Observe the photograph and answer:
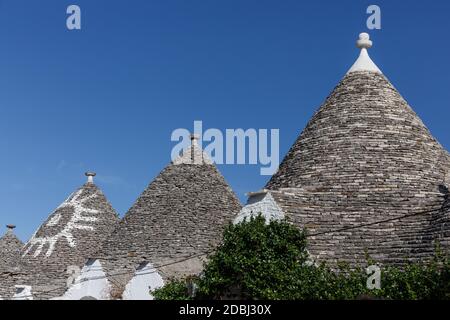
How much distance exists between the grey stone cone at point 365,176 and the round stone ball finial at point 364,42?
0.82 metres

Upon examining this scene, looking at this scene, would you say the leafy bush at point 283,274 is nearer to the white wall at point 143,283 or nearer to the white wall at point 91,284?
the white wall at point 143,283

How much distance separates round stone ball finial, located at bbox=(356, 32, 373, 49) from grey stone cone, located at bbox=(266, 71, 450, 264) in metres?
0.82

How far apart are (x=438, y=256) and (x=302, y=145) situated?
5478mm

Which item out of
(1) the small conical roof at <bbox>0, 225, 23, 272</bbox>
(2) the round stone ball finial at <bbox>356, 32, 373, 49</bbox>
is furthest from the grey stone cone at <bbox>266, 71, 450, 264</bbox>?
(1) the small conical roof at <bbox>0, 225, 23, 272</bbox>

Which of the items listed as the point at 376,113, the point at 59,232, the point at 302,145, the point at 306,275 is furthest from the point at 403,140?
the point at 59,232

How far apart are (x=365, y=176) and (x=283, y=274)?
3067 millimetres

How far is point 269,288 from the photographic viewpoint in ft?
42.9

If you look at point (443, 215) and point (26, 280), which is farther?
point (26, 280)

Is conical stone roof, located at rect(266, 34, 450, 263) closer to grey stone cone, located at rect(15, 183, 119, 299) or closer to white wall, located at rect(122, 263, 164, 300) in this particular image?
white wall, located at rect(122, 263, 164, 300)

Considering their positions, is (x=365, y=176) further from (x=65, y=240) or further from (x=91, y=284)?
(x=65, y=240)

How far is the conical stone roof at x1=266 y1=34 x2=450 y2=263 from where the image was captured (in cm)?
1367

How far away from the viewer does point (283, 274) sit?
13.2m

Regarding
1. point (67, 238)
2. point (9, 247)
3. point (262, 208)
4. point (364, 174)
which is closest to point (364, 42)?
point (364, 174)
